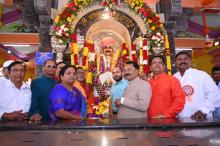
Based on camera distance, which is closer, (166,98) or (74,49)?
(166,98)

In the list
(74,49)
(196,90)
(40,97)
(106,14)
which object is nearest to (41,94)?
(40,97)

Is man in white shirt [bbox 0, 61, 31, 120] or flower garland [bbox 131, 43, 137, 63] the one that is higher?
flower garland [bbox 131, 43, 137, 63]

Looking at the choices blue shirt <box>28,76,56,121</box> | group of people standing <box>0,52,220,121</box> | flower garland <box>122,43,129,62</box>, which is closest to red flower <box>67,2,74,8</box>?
flower garland <box>122,43,129,62</box>

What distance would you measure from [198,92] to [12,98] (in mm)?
2109

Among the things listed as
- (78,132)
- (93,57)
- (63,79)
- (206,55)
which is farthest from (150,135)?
(206,55)

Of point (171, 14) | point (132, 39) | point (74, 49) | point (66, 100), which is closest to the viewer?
point (66, 100)

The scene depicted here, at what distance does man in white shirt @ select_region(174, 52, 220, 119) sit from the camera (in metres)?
3.46

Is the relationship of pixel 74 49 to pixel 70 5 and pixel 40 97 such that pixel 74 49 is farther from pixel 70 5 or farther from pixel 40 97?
pixel 40 97

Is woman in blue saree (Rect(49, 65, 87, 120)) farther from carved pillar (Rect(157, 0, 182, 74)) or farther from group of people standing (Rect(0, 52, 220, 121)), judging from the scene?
carved pillar (Rect(157, 0, 182, 74))

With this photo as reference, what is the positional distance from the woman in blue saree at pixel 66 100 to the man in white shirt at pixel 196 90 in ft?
4.13

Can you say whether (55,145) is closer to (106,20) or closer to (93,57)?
(93,57)

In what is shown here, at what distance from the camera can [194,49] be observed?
12.7 metres

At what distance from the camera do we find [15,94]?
10.8 ft

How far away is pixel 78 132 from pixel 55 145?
345 millimetres
